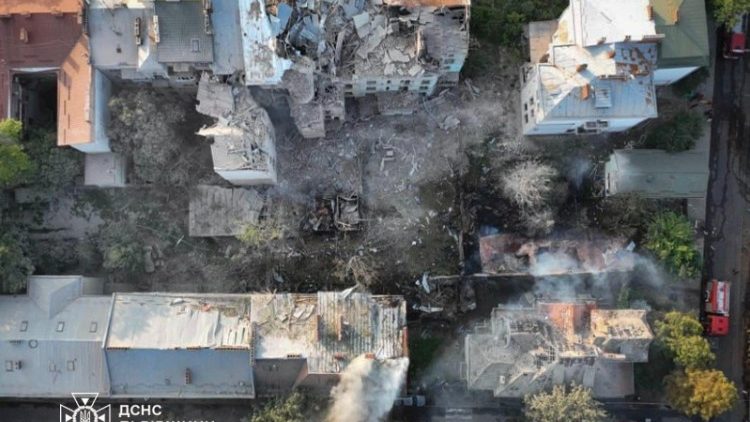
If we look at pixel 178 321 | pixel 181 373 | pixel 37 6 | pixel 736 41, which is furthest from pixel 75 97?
pixel 736 41

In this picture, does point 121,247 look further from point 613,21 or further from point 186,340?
point 613,21

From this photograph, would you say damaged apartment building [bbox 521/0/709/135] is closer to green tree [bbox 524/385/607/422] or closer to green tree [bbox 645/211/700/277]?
green tree [bbox 645/211/700/277]

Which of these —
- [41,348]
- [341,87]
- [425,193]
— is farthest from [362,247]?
[41,348]

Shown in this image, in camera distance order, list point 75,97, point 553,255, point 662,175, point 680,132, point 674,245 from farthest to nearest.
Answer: point 553,255 < point 662,175 < point 680,132 < point 674,245 < point 75,97

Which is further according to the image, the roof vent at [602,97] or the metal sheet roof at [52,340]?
the metal sheet roof at [52,340]

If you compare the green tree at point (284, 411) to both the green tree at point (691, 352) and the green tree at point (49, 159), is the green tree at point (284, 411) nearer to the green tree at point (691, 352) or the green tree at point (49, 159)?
the green tree at point (49, 159)

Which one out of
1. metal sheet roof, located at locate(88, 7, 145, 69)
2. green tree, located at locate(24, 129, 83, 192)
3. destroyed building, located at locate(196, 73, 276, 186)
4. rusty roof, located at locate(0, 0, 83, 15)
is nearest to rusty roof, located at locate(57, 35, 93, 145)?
metal sheet roof, located at locate(88, 7, 145, 69)

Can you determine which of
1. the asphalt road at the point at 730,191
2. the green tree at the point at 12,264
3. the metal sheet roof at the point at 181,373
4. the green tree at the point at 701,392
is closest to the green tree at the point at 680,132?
the asphalt road at the point at 730,191
